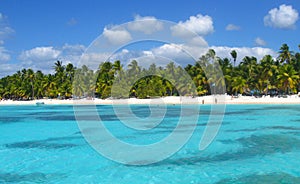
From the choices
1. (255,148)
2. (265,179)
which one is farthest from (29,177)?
(255,148)

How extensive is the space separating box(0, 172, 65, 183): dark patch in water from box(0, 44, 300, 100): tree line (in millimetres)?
46130

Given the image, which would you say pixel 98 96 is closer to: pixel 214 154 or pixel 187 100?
pixel 187 100

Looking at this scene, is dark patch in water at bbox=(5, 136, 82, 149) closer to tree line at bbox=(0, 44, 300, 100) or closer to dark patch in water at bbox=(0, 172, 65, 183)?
dark patch in water at bbox=(0, 172, 65, 183)

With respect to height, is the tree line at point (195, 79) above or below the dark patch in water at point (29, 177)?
above

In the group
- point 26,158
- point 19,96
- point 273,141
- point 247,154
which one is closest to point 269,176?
point 247,154

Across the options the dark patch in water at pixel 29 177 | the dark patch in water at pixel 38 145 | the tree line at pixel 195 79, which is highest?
the tree line at pixel 195 79

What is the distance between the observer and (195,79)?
2448 inches

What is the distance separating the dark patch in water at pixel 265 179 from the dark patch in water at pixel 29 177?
18.0 ft

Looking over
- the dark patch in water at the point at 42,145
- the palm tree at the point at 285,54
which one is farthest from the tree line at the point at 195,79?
the dark patch in water at the point at 42,145

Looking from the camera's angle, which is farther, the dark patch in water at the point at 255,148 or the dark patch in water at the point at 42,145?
the dark patch in water at the point at 42,145

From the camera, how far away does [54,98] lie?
257ft

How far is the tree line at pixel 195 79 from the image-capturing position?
191ft

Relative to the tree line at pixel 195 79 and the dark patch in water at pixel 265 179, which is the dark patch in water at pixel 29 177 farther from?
the tree line at pixel 195 79

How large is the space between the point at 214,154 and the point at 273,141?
4.81 m
